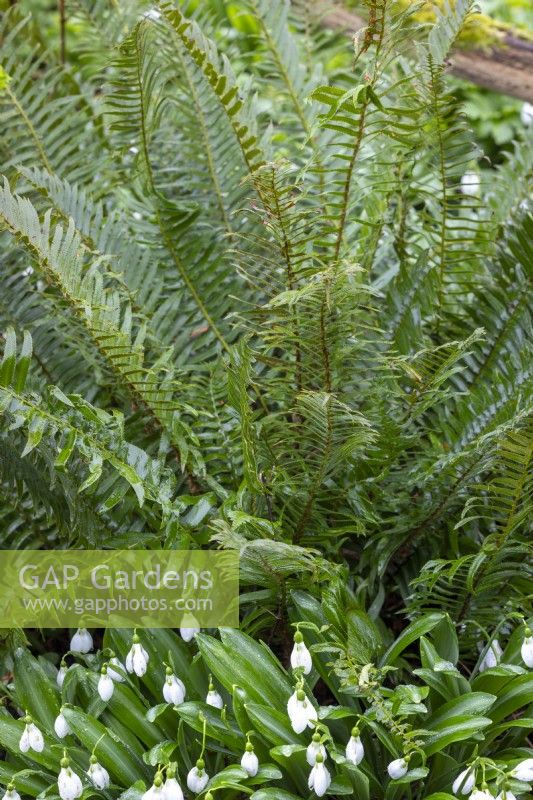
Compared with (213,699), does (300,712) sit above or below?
above

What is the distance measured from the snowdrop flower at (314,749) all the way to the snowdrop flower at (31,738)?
540 millimetres

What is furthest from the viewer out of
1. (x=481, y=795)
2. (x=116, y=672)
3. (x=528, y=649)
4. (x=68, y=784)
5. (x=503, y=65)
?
(x=503, y=65)

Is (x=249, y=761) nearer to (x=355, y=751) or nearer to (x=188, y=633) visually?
(x=355, y=751)

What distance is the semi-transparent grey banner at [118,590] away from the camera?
204 centimetres

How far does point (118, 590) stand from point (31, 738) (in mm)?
427

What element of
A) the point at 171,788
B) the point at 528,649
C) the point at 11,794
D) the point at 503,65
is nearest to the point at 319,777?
the point at 171,788

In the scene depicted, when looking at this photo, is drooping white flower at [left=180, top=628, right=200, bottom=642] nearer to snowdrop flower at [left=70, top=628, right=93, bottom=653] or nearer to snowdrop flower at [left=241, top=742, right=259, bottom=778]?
snowdrop flower at [left=70, top=628, right=93, bottom=653]

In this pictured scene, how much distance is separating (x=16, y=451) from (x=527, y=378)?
119 centimetres

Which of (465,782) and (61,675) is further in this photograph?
(61,675)

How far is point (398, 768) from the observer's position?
66.2 inches

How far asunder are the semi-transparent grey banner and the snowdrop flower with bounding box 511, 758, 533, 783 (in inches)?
26.4

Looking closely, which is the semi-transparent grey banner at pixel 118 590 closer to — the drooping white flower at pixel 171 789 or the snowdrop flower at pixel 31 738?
the snowdrop flower at pixel 31 738

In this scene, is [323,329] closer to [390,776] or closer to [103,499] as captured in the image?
[103,499]

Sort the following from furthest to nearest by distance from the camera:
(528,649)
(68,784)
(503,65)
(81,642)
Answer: (503,65) → (81,642) → (528,649) → (68,784)
